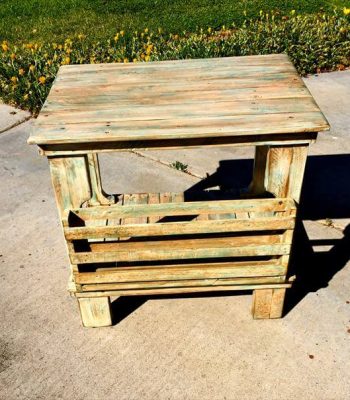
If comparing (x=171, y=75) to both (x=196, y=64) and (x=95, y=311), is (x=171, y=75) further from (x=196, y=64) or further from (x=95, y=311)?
(x=95, y=311)

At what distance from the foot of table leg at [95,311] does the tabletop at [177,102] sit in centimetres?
119

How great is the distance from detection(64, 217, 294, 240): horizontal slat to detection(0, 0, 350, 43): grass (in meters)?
6.26

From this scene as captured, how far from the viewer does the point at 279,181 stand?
116 inches

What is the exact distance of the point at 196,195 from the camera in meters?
4.03

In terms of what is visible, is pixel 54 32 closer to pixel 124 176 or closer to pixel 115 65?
pixel 124 176

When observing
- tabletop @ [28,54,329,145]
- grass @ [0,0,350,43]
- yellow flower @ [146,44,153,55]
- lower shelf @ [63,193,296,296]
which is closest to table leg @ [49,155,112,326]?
lower shelf @ [63,193,296,296]

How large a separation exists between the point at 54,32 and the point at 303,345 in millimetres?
7609

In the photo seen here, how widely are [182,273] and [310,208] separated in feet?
6.32

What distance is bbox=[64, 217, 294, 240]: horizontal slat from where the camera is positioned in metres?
2.80

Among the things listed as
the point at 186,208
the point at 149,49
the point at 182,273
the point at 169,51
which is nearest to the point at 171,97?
the point at 186,208

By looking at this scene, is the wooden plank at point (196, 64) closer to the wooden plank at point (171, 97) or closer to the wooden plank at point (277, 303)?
the wooden plank at point (171, 97)

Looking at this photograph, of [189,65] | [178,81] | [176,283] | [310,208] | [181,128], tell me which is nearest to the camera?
[181,128]

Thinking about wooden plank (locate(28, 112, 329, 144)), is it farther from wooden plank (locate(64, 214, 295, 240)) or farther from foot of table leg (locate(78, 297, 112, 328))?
foot of table leg (locate(78, 297, 112, 328))

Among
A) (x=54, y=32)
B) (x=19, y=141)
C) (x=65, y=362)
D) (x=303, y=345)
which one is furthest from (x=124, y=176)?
(x=54, y=32)
